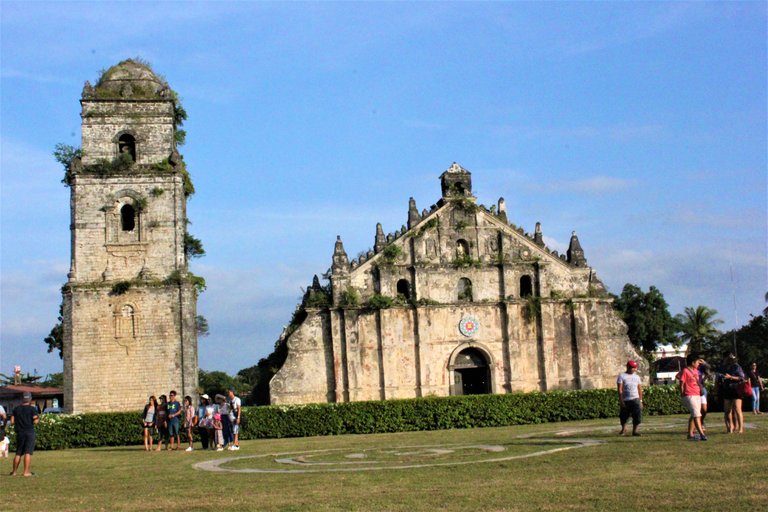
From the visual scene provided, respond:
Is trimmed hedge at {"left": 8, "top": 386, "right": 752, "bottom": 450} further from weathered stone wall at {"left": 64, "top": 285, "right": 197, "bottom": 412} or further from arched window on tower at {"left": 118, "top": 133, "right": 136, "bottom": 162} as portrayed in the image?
arched window on tower at {"left": 118, "top": 133, "right": 136, "bottom": 162}

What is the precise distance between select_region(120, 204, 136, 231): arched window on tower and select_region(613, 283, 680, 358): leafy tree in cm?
5282

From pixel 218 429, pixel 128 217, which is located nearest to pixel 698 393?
pixel 218 429

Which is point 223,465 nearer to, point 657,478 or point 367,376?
point 657,478

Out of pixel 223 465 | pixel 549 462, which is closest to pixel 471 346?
pixel 223 465

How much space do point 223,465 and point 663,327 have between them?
71.0 meters

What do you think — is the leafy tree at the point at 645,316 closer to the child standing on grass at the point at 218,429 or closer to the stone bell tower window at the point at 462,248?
the stone bell tower window at the point at 462,248

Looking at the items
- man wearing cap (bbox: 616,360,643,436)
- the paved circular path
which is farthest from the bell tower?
man wearing cap (bbox: 616,360,643,436)

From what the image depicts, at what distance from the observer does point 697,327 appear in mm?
92688

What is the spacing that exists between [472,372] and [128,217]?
673 inches

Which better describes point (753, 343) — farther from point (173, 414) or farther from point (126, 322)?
point (173, 414)

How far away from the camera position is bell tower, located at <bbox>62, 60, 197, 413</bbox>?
40.9m

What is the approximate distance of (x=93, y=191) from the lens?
140ft

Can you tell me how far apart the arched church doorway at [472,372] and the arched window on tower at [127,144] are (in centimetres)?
1725

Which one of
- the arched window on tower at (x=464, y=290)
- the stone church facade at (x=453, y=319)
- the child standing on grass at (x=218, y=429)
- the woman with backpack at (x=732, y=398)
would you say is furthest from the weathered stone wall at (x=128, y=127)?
the woman with backpack at (x=732, y=398)
